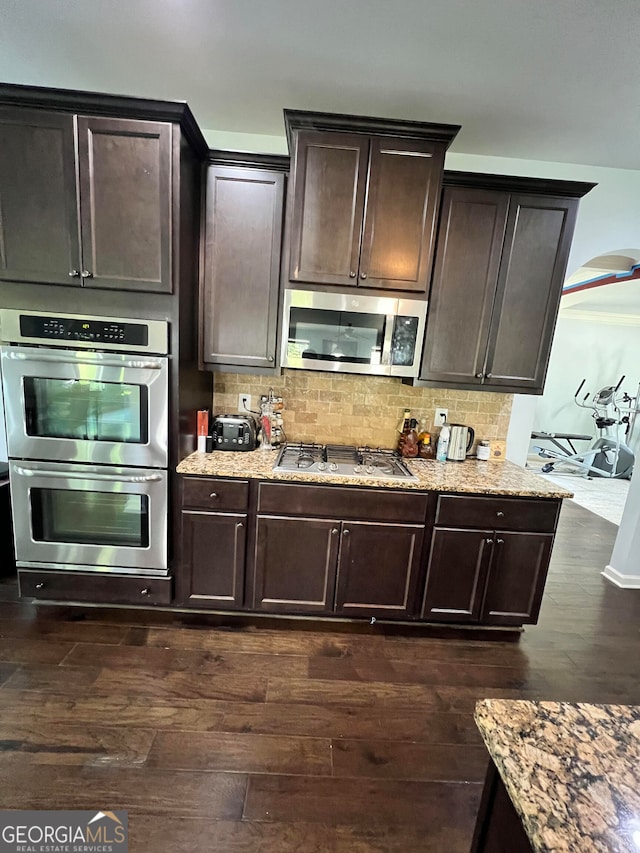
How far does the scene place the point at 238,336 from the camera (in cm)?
226

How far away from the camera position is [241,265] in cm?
218

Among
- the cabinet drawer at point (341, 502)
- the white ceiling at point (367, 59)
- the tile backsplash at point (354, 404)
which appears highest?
the white ceiling at point (367, 59)

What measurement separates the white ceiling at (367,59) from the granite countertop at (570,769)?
88.7 inches

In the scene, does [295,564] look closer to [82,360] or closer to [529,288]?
[82,360]

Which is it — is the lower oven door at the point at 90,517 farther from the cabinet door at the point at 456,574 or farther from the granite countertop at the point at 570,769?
the granite countertop at the point at 570,769

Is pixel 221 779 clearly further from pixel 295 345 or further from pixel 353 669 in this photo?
pixel 295 345

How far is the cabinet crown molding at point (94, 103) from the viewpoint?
173 cm

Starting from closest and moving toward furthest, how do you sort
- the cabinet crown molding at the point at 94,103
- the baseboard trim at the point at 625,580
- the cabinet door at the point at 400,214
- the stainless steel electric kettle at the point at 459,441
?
the cabinet crown molding at the point at 94,103 → the cabinet door at the point at 400,214 → the stainless steel electric kettle at the point at 459,441 → the baseboard trim at the point at 625,580

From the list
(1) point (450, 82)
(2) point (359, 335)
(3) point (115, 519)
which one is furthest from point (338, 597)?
(1) point (450, 82)

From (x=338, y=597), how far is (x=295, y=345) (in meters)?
1.49

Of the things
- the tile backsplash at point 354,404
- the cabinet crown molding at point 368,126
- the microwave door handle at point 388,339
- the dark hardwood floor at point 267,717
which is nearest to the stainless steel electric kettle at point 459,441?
the tile backsplash at point 354,404

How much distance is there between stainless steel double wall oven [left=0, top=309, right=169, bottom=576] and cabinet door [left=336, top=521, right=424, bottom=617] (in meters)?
1.04

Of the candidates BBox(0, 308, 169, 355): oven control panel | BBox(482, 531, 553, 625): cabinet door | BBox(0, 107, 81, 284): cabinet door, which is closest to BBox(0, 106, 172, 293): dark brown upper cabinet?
BBox(0, 107, 81, 284): cabinet door

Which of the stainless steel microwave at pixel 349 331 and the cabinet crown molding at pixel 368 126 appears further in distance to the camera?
the stainless steel microwave at pixel 349 331
